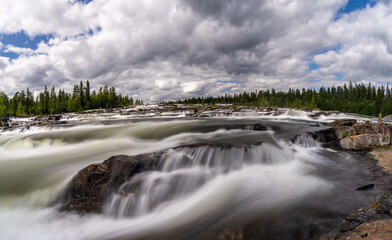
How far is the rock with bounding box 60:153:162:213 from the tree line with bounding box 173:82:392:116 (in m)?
85.5

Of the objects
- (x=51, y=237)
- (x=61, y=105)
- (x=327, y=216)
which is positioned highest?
(x=61, y=105)

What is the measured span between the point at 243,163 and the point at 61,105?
83.1m

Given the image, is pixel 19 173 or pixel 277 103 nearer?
pixel 19 173

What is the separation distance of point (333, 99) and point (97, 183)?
4816 inches

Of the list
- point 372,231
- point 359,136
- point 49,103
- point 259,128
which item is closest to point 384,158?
point 359,136

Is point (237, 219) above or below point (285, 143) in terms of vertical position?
below

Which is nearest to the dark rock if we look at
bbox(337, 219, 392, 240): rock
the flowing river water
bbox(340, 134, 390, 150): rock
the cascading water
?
the flowing river water

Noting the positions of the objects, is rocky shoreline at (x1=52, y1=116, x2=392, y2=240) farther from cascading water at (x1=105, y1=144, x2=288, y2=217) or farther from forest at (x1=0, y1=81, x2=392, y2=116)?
forest at (x1=0, y1=81, x2=392, y2=116)

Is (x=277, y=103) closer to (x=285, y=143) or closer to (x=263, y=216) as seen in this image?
(x=285, y=143)

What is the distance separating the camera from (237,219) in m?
4.86

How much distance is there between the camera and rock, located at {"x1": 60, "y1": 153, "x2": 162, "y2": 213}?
5281mm

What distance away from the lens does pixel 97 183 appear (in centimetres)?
557

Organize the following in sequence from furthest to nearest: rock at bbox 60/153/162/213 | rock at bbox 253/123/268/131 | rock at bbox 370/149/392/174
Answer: rock at bbox 253/123/268/131 → rock at bbox 370/149/392/174 → rock at bbox 60/153/162/213

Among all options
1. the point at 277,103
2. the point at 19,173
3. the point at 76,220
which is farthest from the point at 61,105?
the point at 277,103
